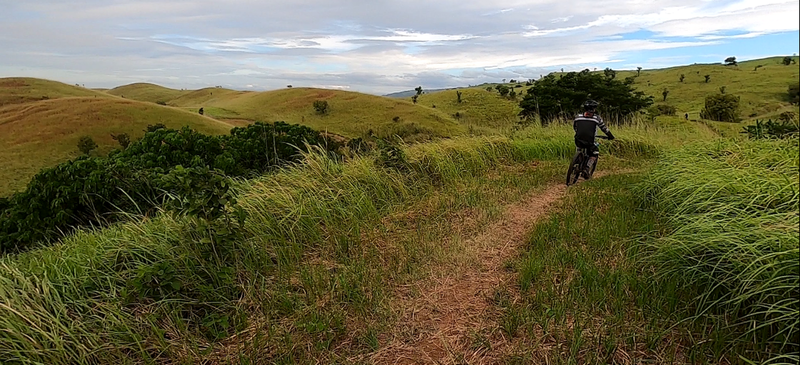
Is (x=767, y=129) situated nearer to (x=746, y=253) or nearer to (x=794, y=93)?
(x=746, y=253)

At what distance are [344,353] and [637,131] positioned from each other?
14.3 m

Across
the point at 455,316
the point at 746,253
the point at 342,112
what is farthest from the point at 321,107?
the point at 746,253

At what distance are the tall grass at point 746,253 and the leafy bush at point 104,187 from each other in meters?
4.15

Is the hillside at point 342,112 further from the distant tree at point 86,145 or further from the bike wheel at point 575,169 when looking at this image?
the bike wheel at point 575,169

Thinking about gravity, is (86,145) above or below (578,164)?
below

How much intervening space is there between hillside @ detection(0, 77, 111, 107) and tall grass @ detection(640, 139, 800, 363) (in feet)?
246

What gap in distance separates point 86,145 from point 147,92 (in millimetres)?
89505

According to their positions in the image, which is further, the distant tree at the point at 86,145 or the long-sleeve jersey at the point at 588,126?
the distant tree at the point at 86,145

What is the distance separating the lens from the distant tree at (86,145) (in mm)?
41094

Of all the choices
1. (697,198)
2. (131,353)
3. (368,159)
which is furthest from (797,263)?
(368,159)

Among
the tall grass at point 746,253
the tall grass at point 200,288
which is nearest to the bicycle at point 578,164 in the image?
the tall grass at point 746,253

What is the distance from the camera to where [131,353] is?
2939 millimetres

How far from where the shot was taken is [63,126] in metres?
45.9

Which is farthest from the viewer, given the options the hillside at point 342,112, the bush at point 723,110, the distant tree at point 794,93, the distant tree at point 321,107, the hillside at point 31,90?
the hillside at point 31,90
